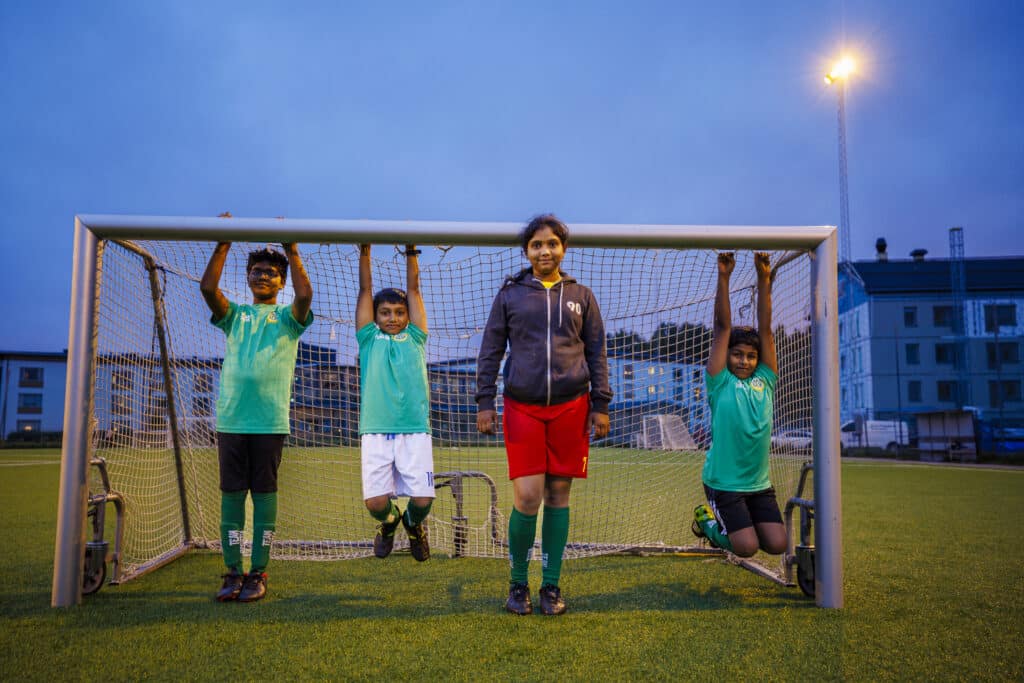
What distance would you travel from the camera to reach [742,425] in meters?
4.06

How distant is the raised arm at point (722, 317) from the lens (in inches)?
156

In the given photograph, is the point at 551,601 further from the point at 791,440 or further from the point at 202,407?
the point at 202,407

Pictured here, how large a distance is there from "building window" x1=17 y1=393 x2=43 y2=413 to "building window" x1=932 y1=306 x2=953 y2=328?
48.9m

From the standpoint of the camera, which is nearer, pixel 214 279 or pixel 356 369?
pixel 214 279

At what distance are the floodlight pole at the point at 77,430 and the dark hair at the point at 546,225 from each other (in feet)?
8.23

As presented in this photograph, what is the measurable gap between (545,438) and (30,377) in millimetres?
44355

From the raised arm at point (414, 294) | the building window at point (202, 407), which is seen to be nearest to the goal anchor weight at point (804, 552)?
the raised arm at point (414, 294)

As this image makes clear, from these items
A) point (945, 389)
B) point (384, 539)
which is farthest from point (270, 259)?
point (945, 389)

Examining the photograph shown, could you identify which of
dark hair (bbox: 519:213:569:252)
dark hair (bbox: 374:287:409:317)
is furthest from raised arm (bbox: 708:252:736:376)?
dark hair (bbox: 374:287:409:317)

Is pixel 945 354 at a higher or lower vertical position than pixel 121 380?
higher

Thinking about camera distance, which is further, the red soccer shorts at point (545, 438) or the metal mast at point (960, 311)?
the metal mast at point (960, 311)

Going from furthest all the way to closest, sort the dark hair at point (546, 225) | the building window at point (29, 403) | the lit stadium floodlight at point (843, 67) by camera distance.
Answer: the building window at point (29, 403), the lit stadium floodlight at point (843, 67), the dark hair at point (546, 225)

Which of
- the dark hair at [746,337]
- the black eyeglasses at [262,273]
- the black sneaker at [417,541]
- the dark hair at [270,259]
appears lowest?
the black sneaker at [417,541]

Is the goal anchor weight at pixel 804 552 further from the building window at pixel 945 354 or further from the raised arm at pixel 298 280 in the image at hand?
the building window at pixel 945 354
